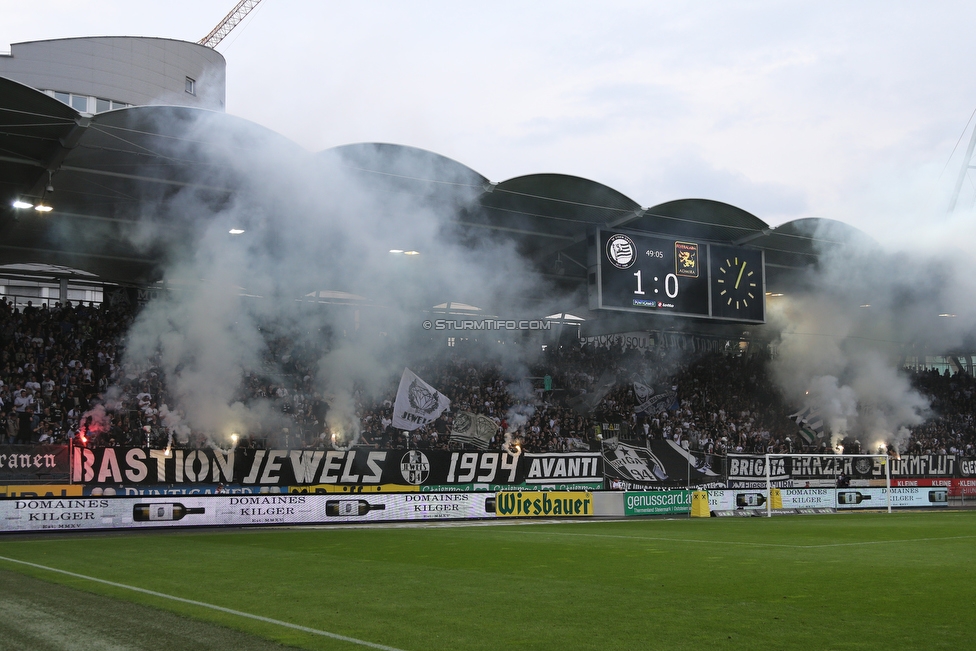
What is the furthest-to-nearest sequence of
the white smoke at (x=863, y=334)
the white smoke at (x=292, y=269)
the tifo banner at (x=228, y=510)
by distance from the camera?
the white smoke at (x=863, y=334)
the white smoke at (x=292, y=269)
the tifo banner at (x=228, y=510)

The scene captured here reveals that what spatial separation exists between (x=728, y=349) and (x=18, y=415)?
28.3 m

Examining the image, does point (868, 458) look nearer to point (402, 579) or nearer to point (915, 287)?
point (915, 287)

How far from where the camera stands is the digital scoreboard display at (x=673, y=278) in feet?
82.6

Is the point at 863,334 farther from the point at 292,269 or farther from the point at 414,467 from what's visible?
the point at 292,269

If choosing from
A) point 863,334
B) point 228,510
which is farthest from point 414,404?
point 863,334

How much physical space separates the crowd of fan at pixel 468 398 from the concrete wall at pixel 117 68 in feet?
62.8

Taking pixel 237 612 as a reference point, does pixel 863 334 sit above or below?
above

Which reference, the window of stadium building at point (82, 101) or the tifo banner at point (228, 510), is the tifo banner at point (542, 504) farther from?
the window of stadium building at point (82, 101)

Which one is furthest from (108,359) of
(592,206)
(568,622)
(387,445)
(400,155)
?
(568,622)

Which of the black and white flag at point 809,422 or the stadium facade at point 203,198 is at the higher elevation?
the stadium facade at point 203,198

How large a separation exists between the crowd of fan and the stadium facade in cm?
199

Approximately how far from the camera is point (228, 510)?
2034 centimetres

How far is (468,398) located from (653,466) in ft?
21.0

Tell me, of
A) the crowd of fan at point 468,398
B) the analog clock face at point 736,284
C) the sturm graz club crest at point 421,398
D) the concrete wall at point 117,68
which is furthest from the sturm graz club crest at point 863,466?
the concrete wall at point 117,68
